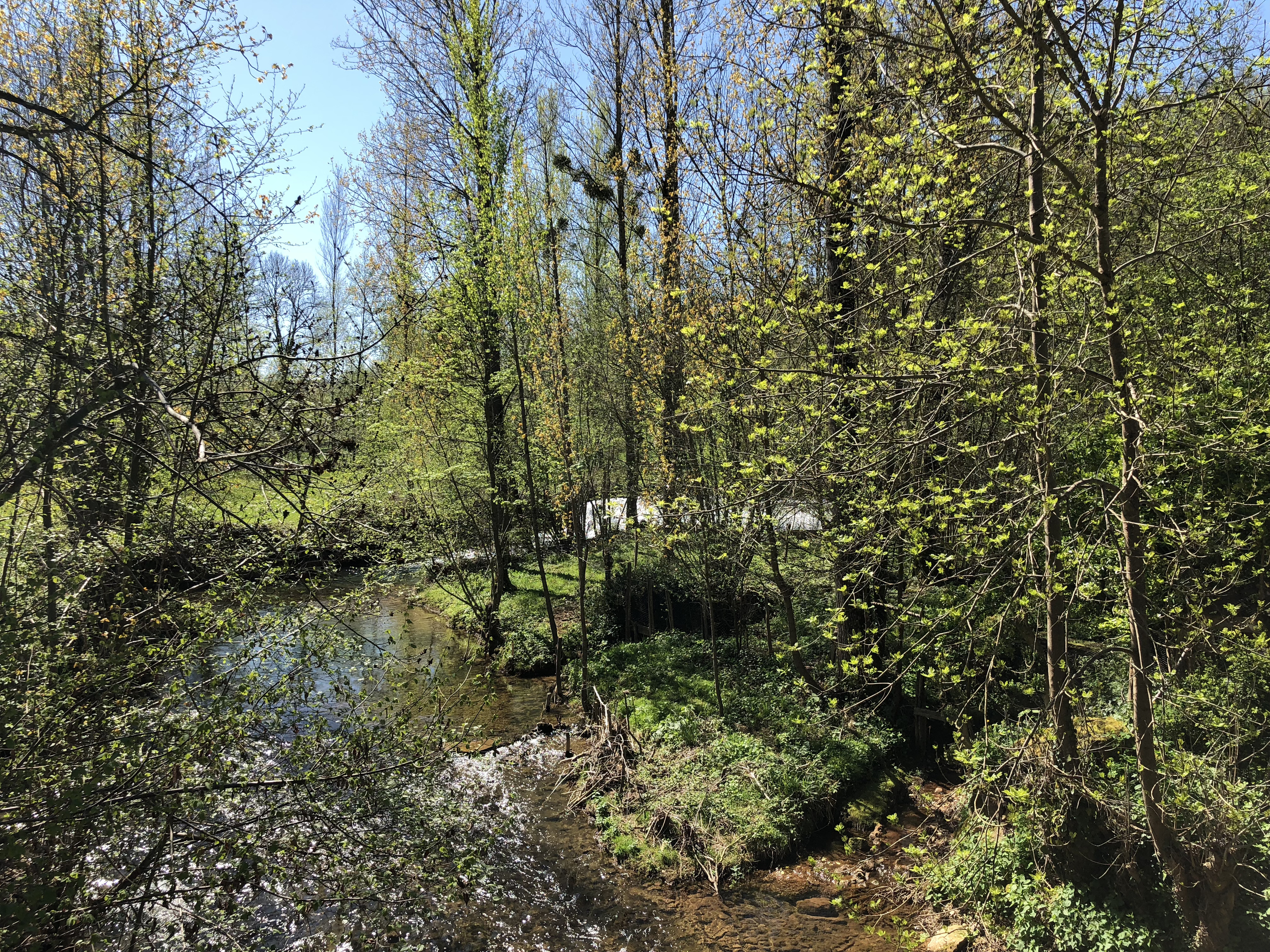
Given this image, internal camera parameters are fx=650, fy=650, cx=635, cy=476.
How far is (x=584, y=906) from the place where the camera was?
20.8 ft

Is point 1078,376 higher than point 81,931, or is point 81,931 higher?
point 1078,376

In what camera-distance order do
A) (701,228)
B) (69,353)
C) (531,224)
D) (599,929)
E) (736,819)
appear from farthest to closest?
(531,224) → (701,228) → (736,819) → (599,929) → (69,353)

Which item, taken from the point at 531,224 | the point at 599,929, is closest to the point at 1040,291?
the point at 599,929

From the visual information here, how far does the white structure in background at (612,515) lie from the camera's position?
835 cm

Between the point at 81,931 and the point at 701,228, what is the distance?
830 centimetres

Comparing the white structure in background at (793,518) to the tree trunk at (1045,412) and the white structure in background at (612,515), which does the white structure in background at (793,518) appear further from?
the tree trunk at (1045,412)

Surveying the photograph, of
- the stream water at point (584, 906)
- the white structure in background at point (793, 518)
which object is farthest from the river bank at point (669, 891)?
the white structure in background at point (793, 518)

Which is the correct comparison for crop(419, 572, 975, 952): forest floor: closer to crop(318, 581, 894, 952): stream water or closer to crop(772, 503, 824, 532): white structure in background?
crop(318, 581, 894, 952): stream water

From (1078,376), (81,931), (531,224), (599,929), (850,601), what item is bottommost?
(599,929)

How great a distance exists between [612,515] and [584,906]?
8.69 meters

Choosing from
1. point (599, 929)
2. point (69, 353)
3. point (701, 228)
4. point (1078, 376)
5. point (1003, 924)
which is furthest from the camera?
point (701, 228)

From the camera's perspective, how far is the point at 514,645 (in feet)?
41.9

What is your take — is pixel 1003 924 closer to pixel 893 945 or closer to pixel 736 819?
pixel 893 945

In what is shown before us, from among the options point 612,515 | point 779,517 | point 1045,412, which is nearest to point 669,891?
point 779,517
